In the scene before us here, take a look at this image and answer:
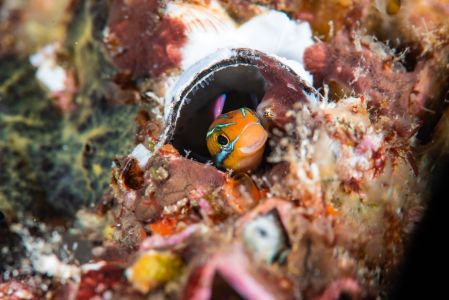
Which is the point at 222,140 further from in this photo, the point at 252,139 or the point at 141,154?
the point at 141,154

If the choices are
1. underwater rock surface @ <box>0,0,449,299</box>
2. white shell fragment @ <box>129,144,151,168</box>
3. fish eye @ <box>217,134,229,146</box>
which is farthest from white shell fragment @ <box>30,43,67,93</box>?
fish eye @ <box>217,134,229,146</box>

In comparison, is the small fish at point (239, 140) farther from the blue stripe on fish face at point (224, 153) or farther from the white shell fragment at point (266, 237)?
the white shell fragment at point (266, 237)

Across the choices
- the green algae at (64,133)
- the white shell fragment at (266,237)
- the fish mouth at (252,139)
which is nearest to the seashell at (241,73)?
the fish mouth at (252,139)

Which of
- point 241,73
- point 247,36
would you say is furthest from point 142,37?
point 241,73

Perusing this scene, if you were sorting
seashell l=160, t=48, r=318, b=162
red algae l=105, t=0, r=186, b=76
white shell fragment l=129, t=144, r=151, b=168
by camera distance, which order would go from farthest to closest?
seashell l=160, t=48, r=318, b=162 < white shell fragment l=129, t=144, r=151, b=168 < red algae l=105, t=0, r=186, b=76

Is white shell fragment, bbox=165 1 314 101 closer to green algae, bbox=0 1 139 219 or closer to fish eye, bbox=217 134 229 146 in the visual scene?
fish eye, bbox=217 134 229 146

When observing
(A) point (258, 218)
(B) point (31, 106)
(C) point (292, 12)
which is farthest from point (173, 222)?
(C) point (292, 12)
